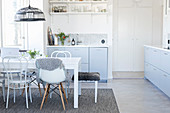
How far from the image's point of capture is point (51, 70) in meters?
4.14

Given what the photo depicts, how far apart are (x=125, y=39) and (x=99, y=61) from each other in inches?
81.3

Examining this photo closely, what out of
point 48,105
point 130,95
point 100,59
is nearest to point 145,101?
point 130,95

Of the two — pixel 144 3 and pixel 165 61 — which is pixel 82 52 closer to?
pixel 165 61

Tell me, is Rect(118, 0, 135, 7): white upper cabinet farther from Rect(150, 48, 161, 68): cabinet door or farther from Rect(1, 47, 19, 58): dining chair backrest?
Rect(1, 47, 19, 58): dining chair backrest

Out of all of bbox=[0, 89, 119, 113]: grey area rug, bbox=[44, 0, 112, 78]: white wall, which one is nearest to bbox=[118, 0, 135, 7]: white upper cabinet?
bbox=[44, 0, 112, 78]: white wall

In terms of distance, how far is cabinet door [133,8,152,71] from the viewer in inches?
332

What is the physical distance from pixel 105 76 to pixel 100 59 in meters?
0.44

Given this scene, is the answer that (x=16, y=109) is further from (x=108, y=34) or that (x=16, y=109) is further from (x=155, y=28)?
(x=155, y=28)

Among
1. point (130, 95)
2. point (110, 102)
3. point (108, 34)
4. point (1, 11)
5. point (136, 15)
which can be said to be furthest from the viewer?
Result: point (136, 15)

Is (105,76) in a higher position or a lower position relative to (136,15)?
lower

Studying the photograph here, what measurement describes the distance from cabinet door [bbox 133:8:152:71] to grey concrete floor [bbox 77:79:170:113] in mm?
1687

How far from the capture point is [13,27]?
6.64 metres

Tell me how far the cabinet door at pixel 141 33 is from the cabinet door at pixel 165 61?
317cm

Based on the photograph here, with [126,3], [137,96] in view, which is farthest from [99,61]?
[126,3]
